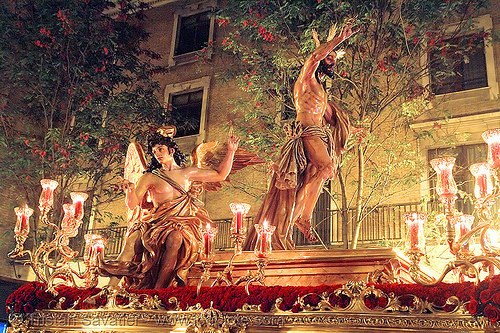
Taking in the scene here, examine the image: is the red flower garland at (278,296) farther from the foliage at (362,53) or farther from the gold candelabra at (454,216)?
the foliage at (362,53)

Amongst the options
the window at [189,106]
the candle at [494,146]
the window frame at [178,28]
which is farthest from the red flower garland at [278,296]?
the window frame at [178,28]

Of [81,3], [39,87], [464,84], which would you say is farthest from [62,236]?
[464,84]

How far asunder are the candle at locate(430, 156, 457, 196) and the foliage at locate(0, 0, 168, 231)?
8197 mm

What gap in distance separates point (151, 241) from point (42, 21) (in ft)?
25.7

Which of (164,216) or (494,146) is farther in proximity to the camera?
(164,216)

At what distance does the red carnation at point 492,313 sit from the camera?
3.12 meters

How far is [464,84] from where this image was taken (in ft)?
43.5

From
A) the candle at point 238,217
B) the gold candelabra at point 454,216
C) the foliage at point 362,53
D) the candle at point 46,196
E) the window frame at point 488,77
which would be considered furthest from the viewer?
the window frame at point 488,77

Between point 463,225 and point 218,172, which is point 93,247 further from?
point 463,225

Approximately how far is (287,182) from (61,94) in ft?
24.7

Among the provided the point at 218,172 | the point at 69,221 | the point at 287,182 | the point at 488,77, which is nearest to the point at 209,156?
the point at 218,172

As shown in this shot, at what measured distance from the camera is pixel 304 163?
19.4 feet

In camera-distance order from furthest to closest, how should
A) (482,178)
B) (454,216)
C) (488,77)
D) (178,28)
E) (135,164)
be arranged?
(178,28) → (488,77) → (135,164) → (482,178) → (454,216)

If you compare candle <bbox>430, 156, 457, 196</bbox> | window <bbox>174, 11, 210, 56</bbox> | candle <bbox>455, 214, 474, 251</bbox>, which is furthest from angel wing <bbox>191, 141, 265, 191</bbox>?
window <bbox>174, 11, 210, 56</bbox>
